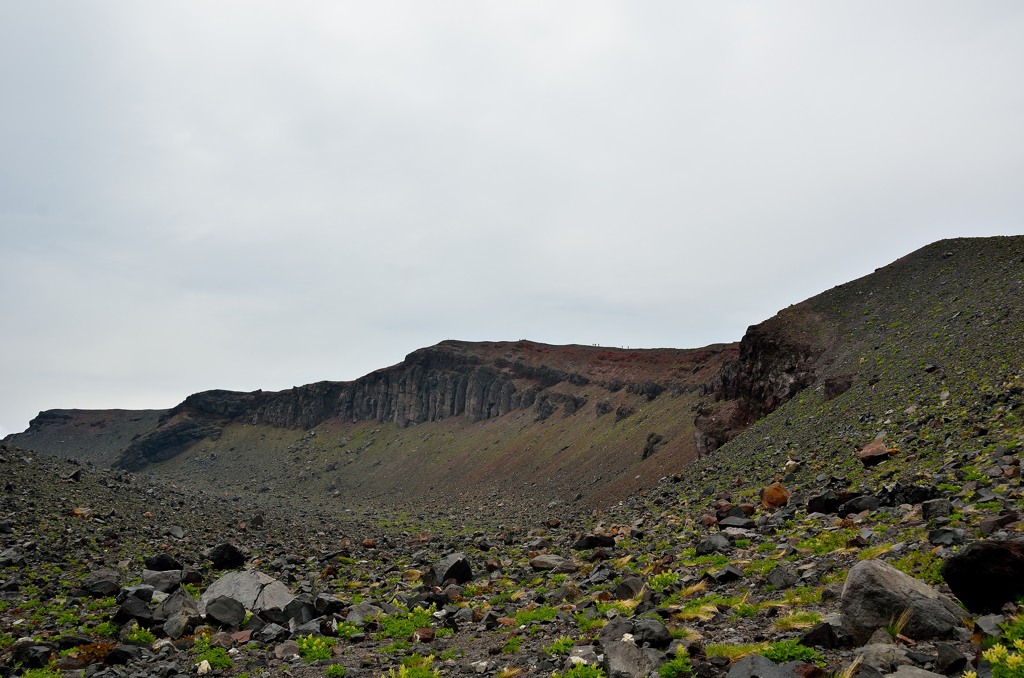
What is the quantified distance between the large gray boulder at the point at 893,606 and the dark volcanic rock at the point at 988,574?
1.05 feet

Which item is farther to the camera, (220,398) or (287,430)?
(220,398)

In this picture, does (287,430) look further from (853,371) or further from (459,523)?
(853,371)

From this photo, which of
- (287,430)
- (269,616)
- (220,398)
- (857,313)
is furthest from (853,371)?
(220,398)

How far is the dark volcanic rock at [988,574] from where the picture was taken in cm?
824

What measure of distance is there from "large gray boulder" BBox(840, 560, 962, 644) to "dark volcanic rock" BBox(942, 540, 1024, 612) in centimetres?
32

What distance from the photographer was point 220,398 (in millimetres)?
Result: 154500

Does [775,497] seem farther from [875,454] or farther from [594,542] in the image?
[594,542]

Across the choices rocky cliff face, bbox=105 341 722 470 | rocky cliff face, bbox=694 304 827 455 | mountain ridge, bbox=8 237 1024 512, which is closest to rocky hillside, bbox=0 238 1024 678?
rocky cliff face, bbox=694 304 827 455

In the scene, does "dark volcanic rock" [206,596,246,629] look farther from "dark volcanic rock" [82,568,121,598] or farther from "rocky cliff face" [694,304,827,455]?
"rocky cliff face" [694,304,827,455]

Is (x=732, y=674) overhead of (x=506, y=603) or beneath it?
overhead

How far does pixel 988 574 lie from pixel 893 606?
1.47 meters

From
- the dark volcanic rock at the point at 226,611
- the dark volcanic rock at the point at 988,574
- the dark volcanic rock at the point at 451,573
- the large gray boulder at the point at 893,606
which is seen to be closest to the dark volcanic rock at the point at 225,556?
the dark volcanic rock at the point at 226,611

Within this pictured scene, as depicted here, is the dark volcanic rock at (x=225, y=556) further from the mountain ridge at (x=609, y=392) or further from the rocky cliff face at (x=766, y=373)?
the rocky cliff face at (x=766, y=373)

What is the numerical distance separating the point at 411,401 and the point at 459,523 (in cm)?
7329
